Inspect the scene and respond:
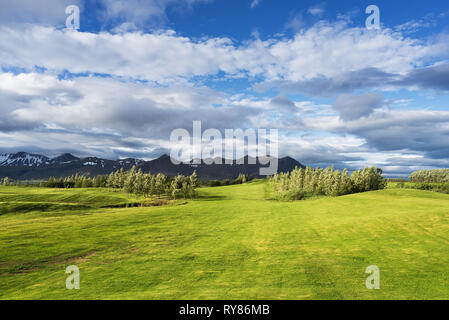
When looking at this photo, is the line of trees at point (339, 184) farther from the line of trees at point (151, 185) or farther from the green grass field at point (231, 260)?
the green grass field at point (231, 260)

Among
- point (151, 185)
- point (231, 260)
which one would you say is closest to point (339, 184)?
point (151, 185)

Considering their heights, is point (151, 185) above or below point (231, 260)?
above

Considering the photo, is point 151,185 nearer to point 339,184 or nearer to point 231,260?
point 339,184

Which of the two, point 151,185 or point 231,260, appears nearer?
point 231,260

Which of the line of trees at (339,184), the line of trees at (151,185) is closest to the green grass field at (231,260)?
the line of trees at (151,185)

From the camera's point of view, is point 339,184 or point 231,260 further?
point 339,184

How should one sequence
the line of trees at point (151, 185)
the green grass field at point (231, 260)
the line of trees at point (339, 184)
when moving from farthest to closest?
1. the line of trees at point (339, 184)
2. the line of trees at point (151, 185)
3. the green grass field at point (231, 260)

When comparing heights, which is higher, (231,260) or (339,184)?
(339,184)

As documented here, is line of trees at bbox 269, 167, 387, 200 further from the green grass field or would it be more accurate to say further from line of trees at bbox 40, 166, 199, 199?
the green grass field

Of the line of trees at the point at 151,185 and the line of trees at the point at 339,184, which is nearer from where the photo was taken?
the line of trees at the point at 151,185

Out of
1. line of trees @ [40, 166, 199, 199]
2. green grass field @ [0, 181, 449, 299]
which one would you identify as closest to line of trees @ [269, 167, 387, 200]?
line of trees @ [40, 166, 199, 199]
